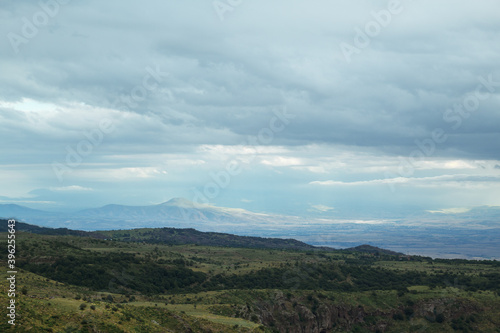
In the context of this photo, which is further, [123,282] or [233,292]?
[123,282]

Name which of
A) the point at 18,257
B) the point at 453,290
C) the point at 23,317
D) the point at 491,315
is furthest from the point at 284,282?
the point at 23,317

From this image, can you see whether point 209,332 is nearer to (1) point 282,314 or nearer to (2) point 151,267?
(1) point 282,314

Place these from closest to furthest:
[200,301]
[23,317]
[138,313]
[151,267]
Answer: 1. [23,317]
2. [138,313]
3. [200,301]
4. [151,267]

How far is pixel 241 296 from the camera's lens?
68.9 m

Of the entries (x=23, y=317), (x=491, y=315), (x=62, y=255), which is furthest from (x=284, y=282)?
(x=23, y=317)

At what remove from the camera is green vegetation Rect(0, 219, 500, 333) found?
43031 mm

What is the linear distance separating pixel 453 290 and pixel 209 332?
207 ft

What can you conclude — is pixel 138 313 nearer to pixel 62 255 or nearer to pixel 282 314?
pixel 282 314

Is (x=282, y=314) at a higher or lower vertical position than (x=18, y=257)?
lower

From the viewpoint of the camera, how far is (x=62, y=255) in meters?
84.9

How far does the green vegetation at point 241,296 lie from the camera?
4303 centimetres

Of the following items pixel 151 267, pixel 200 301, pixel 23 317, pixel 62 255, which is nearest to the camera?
pixel 23 317

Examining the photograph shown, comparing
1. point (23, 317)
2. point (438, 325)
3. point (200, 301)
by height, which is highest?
point (23, 317)

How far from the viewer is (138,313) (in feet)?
138
